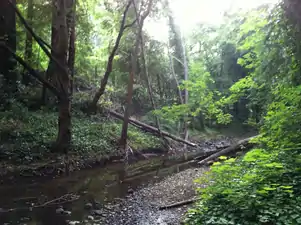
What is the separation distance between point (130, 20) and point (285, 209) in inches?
573

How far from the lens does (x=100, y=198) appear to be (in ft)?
26.2

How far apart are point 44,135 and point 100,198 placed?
5218 mm

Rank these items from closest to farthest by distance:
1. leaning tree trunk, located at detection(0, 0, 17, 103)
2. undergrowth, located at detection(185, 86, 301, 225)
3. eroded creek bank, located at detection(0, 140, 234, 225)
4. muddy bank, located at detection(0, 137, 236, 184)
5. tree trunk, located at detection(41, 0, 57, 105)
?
undergrowth, located at detection(185, 86, 301, 225)
eroded creek bank, located at detection(0, 140, 234, 225)
muddy bank, located at detection(0, 137, 236, 184)
tree trunk, located at detection(41, 0, 57, 105)
leaning tree trunk, located at detection(0, 0, 17, 103)

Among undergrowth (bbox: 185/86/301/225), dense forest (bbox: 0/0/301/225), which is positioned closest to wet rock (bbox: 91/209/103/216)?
dense forest (bbox: 0/0/301/225)

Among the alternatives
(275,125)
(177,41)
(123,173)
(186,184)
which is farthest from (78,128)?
(177,41)

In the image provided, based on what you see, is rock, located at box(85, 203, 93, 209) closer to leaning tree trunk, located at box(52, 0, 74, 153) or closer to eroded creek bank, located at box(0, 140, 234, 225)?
eroded creek bank, located at box(0, 140, 234, 225)

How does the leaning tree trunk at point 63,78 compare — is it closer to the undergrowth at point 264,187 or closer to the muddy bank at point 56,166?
the muddy bank at point 56,166

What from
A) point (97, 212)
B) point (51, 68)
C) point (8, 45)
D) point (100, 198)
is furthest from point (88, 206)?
point (8, 45)

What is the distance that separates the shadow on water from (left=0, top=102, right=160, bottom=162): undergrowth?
1394mm

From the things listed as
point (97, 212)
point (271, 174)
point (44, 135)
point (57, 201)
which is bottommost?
point (97, 212)

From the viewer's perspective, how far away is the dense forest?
4.91 metres

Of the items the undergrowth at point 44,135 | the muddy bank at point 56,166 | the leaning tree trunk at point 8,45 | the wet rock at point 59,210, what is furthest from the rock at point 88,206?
the leaning tree trunk at point 8,45

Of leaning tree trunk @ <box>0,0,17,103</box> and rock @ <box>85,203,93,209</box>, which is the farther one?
leaning tree trunk @ <box>0,0,17,103</box>

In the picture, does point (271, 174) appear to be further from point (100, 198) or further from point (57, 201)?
point (57, 201)
